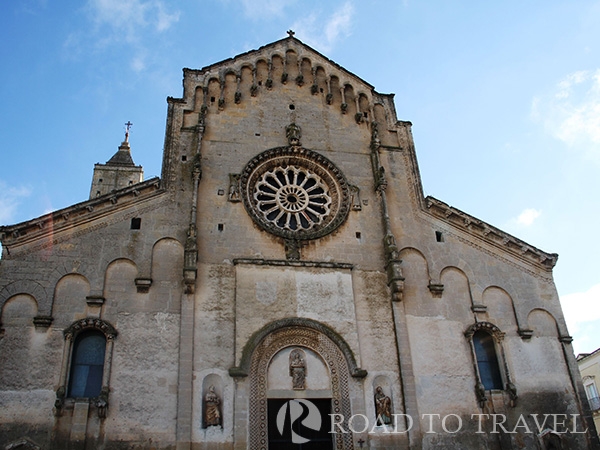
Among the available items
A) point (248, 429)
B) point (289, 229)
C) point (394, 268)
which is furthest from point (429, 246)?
point (248, 429)

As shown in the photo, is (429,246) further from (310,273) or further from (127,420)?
(127,420)

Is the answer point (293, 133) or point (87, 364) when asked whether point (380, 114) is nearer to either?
point (293, 133)

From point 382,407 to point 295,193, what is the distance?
7457mm

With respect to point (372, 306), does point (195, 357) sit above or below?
below

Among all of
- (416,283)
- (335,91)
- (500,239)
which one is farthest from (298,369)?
(335,91)

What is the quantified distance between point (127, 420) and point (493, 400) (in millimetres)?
10114

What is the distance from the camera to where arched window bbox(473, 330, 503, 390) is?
17.1m

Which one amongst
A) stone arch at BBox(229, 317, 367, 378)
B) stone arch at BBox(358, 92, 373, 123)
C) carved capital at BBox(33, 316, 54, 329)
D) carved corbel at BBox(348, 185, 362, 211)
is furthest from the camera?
stone arch at BBox(358, 92, 373, 123)

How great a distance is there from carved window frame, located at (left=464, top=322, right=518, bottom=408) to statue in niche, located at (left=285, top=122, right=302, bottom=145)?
841 cm

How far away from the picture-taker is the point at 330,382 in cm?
1599

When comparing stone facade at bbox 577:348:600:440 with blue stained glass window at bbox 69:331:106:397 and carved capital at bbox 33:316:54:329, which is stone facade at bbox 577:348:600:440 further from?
carved capital at bbox 33:316:54:329

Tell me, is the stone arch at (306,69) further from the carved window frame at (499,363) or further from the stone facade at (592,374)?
the stone facade at (592,374)

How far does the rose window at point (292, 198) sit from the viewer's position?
18.8 meters

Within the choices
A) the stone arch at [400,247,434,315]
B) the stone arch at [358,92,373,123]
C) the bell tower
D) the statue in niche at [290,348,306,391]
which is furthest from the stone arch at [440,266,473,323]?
the bell tower
